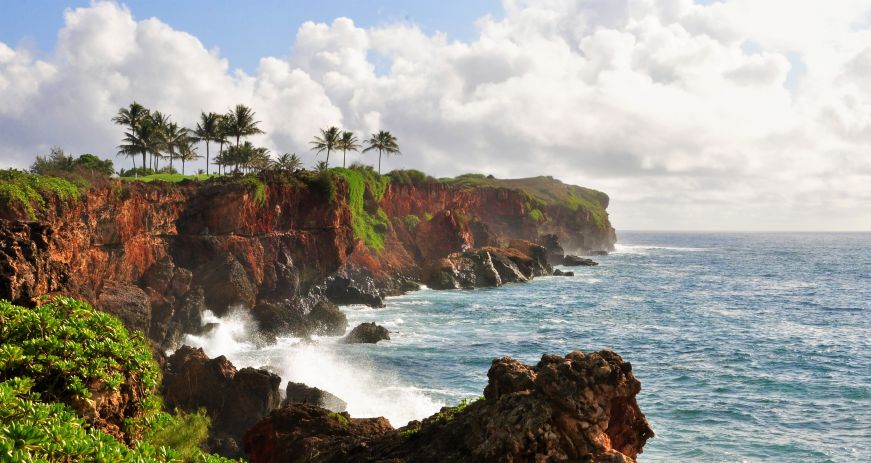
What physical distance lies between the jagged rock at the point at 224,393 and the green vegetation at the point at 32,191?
1521cm

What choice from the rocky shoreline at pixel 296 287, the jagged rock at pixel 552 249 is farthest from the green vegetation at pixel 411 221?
the jagged rock at pixel 552 249

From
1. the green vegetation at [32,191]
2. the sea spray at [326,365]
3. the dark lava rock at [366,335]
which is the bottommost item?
the sea spray at [326,365]

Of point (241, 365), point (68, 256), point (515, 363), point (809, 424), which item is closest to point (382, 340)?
point (241, 365)

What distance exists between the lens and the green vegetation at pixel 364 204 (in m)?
81.0

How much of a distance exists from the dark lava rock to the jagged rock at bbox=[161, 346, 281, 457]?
18.2 meters

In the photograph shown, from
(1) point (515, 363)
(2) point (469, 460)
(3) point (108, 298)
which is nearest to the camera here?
(2) point (469, 460)

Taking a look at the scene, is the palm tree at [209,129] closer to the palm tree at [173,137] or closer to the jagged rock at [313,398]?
the palm tree at [173,137]

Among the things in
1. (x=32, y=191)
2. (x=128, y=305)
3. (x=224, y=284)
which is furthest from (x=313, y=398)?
(x=224, y=284)

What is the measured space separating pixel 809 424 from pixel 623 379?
77.3 feet

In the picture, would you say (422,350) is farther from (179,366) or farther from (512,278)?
(512,278)

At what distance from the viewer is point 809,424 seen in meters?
30.7

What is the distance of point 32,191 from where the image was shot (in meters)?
36.9

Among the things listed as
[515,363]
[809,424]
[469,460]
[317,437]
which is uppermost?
[515,363]

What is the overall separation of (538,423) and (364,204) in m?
81.0
